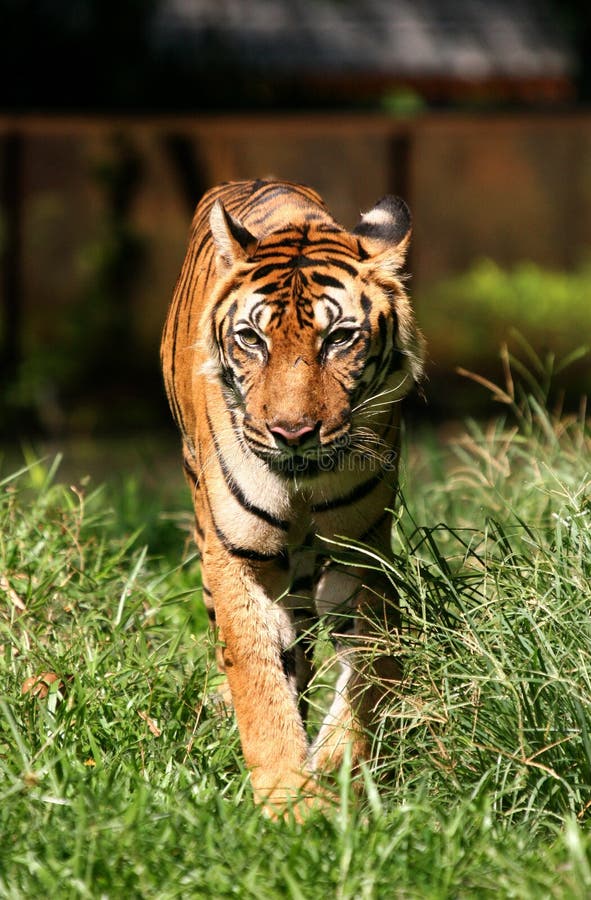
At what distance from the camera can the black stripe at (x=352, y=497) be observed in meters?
3.44

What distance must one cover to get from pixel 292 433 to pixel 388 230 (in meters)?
0.75

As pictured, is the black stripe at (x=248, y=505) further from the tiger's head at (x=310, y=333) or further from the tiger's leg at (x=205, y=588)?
the tiger's leg at (x=205, y=588)

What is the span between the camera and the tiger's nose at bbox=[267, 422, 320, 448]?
317cm

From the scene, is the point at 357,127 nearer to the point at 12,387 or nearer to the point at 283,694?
the point at 12,387

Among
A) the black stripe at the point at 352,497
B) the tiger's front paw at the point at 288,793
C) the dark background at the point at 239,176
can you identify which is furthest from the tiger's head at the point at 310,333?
the dark background at the point at 239,176

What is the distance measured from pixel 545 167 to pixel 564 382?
1.50 meters

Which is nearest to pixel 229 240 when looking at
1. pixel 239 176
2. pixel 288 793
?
pixel 288 793

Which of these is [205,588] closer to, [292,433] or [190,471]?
[190,471]

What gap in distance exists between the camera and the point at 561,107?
957 centimetres

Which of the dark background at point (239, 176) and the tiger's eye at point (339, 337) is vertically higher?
the tiger's eye at point (339, 337)

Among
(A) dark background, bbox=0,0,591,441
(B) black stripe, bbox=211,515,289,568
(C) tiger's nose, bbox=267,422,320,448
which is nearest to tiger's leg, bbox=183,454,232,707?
(B) black stripe, bbox=211,515,289,568

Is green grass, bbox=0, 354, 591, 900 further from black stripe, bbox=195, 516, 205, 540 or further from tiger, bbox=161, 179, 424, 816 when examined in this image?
black stripe, bbox=195, 516, 205, 540

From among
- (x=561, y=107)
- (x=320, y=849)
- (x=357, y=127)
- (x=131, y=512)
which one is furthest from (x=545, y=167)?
(x=320, y=849)

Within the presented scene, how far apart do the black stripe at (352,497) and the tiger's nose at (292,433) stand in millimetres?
→ 279
